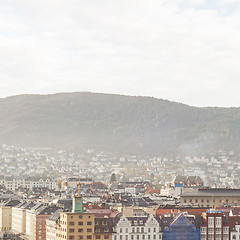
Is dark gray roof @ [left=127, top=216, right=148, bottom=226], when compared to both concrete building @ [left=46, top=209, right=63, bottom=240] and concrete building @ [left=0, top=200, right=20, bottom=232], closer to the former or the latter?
concrete building @ [left=46, top=209, right=63, bottom=240]

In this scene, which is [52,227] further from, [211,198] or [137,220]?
Result: [211,198]

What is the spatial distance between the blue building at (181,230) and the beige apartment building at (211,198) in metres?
42.4

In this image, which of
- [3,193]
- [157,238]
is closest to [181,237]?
[157,238]

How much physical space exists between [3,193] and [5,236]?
63.6 meters

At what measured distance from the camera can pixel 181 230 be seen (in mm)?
98188

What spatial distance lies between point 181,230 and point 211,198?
4728cm

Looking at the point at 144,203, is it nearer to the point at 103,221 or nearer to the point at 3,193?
the point at 103,221

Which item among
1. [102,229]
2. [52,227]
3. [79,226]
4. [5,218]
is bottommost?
[5,218]

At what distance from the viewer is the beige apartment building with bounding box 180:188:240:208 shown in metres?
143

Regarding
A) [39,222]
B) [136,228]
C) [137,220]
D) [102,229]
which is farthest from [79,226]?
[39,222]

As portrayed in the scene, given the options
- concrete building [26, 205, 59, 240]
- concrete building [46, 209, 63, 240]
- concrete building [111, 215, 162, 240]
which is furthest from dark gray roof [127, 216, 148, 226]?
concrete building [26, 205, 59, 240]

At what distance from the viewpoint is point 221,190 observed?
486ft

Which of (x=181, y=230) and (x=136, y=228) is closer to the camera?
(x=136, y=228)

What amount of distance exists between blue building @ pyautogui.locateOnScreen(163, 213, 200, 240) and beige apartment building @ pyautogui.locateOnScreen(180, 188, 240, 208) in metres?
A: 42.4
